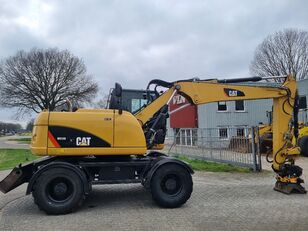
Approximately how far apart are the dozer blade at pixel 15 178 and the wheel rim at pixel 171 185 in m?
3.02

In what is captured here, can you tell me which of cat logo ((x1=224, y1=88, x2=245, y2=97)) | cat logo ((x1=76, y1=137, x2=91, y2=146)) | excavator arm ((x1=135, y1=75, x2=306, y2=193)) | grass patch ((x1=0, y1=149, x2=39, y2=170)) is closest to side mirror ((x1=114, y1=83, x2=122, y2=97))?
excavator arm ((x1=135, y1=75, x2=306, y2=193))

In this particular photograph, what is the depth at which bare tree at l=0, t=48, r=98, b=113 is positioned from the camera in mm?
47344

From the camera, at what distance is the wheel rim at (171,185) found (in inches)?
Answer: 350

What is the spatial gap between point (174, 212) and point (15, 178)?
141 inches

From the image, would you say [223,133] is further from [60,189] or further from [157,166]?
[60,189]

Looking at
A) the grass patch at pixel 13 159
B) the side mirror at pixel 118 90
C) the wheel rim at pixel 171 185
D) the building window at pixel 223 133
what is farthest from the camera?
the grass patch at pixel 13 159

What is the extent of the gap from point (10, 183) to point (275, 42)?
1841 inches

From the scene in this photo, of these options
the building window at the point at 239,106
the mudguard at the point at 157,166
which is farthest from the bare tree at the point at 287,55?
the mudguard at the point at 157,166

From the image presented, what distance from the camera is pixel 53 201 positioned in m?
8.41

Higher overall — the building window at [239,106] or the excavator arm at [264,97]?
the building window at [239,106]

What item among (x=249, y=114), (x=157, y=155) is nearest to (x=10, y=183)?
(x=157, y=155)

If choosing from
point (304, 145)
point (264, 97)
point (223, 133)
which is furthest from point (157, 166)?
→ point (304, 145)

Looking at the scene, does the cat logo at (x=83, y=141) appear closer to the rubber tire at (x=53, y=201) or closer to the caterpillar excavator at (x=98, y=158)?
the caterpillar excavator at (x=98, y=158)

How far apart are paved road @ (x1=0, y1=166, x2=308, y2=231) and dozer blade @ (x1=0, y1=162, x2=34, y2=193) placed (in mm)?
551
